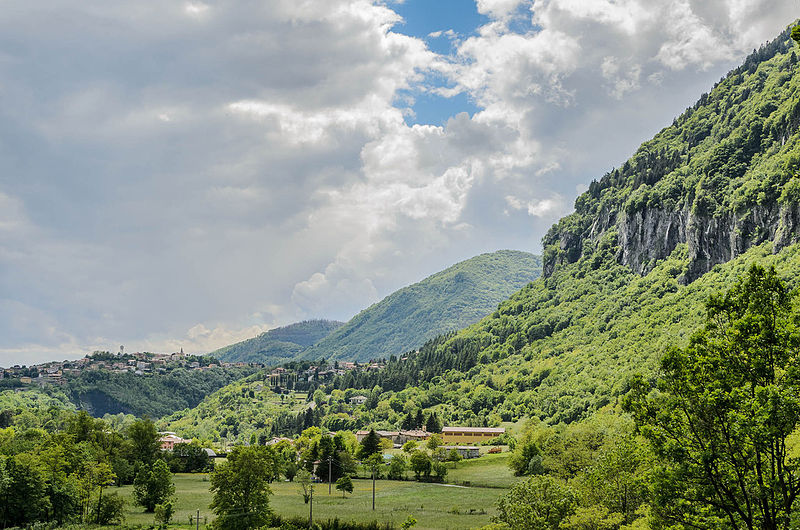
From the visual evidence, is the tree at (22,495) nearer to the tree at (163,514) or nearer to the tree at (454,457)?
the tree at (163,514)

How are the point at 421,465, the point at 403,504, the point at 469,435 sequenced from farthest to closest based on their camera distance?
the point at 469,435 < the point at 421,465 < the point at 403,504

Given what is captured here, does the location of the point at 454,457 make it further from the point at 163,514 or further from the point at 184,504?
the point at 163,514

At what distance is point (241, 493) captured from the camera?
6041 centimetres

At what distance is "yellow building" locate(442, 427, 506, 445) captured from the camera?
490ft

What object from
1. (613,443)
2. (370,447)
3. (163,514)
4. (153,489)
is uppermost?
(613,443)

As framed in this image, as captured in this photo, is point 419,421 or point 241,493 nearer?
point 241,493

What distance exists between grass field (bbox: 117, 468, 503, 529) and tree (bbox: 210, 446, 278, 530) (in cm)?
A: 827

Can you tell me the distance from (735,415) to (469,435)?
143 m

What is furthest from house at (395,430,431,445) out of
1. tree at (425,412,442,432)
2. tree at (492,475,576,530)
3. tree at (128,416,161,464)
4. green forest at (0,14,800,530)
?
tree at (492,475,576,530)

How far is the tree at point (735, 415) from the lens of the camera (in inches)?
631

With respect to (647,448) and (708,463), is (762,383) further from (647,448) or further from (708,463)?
(647,448)

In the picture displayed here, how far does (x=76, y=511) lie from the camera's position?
2763 inches

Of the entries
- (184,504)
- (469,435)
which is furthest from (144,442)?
(469,435)

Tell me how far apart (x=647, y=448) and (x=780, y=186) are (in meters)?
164
